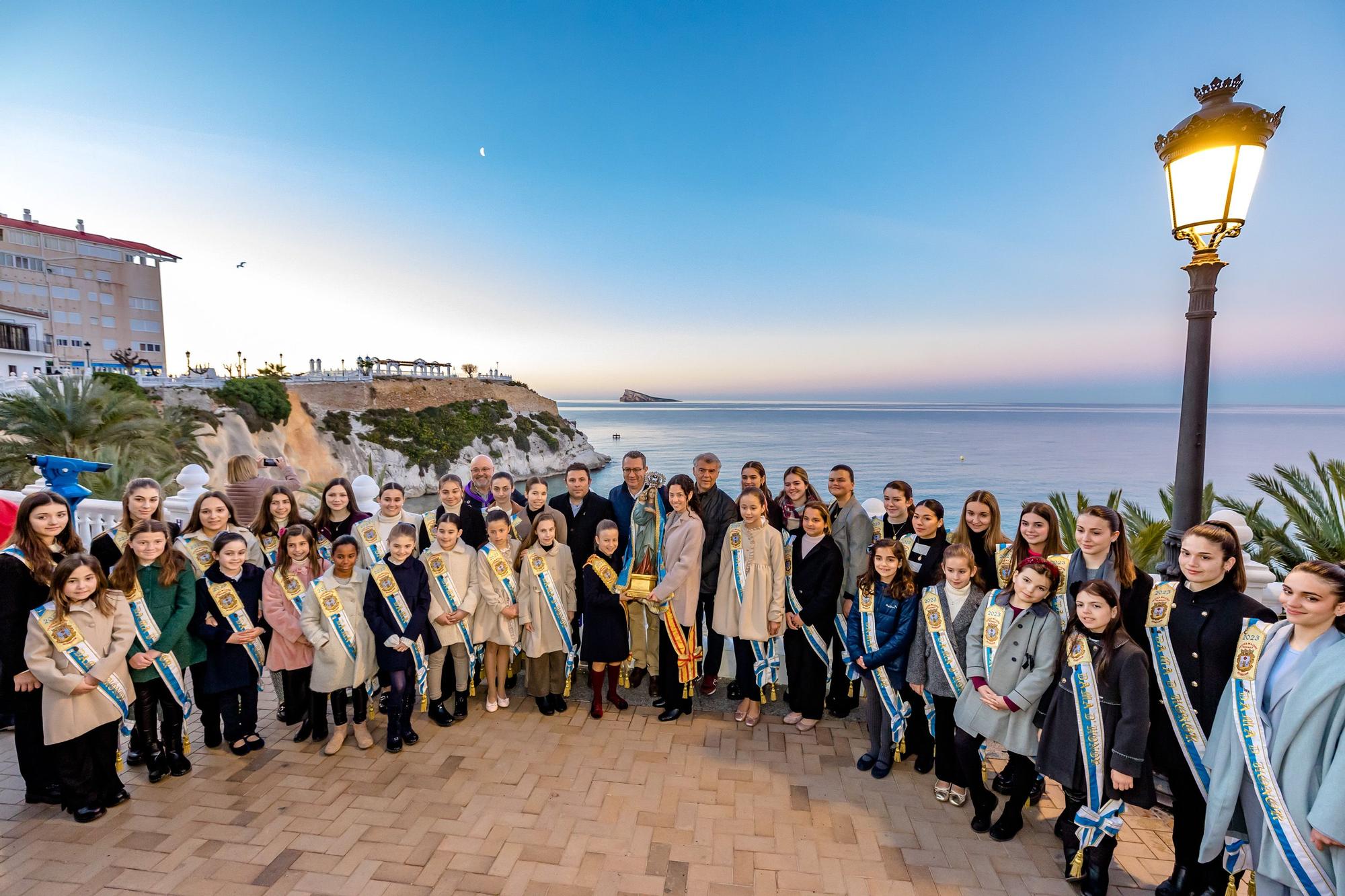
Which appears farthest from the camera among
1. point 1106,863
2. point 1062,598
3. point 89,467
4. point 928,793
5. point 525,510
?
point 525,510

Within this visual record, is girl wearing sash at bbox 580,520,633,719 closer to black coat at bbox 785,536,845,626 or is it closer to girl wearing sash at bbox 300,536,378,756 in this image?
black coat at bbox 785,536,845,626

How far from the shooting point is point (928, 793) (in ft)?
12.7

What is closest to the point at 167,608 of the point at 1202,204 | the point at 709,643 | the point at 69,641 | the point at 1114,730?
the point at 69,641

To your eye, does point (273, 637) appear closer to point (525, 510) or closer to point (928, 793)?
point (525, 510)

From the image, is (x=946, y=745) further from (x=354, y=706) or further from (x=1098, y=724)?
(x=354, y=706)

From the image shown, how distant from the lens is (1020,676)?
3.41 metres

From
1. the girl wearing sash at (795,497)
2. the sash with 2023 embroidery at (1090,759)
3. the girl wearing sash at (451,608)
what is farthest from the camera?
the girl wearing sash at (795,497)

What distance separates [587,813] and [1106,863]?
275cm

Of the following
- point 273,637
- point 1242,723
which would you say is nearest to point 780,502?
point 1242,723

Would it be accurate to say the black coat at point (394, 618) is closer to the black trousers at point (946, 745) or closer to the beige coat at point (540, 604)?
the beige coat at point (540, 604)

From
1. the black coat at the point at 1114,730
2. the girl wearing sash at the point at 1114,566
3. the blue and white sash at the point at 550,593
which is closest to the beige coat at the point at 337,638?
the blue and white sash at the point at 550,593

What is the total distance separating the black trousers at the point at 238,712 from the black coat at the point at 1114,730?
513 centimetres

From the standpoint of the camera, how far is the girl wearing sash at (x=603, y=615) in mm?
4816

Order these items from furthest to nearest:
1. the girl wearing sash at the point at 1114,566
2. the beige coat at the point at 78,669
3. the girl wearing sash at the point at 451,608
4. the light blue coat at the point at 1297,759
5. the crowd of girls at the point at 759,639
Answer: the girl wearing sash at the point at 451,608, the beige coat at the point at 78,669, the girl wearing sash at the point at 1114,566, the crowd of girls at the point at 759,639, the light blue coat at the point at 1297,759
